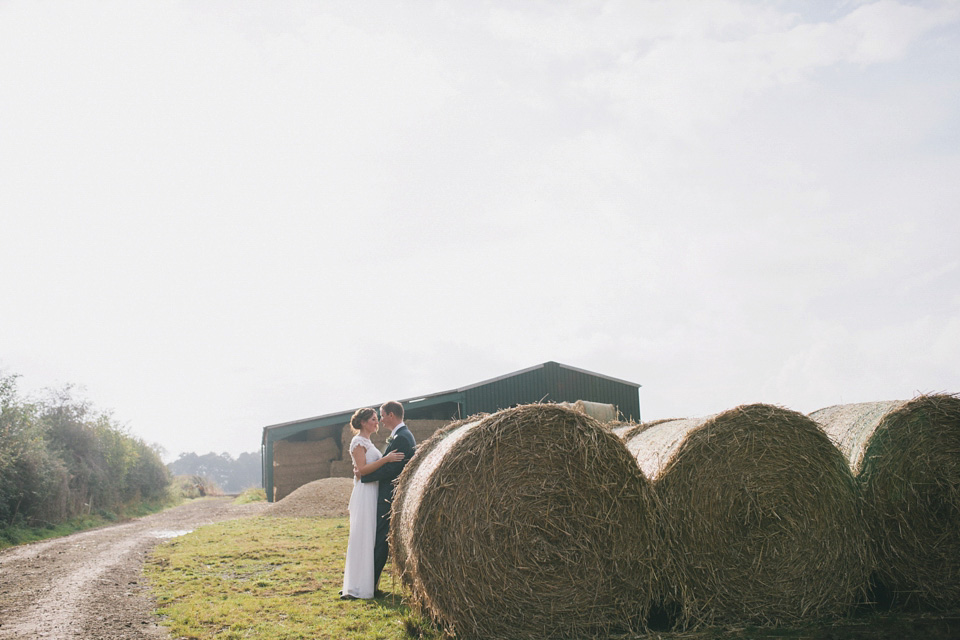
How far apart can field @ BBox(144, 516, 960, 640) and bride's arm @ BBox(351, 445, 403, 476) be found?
1.15 meters

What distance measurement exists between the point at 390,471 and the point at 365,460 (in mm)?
297

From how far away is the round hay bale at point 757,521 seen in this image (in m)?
5.10

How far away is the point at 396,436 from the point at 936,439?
15.8ft

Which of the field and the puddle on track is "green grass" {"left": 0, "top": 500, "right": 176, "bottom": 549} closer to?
the puddle on track

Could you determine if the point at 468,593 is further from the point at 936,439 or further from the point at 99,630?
the point at 936,439

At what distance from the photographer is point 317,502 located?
17.0m

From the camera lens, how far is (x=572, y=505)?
16.2ft

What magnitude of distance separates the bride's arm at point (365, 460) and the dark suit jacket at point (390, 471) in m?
0.05

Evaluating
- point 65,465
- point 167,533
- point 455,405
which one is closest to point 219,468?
point 65,465

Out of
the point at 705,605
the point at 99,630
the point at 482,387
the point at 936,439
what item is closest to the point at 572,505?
the point at 705,605

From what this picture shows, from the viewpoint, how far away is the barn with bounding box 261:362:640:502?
20.2 meters

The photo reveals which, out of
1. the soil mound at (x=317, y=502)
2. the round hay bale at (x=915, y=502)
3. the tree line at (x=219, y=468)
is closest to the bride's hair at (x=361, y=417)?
the round hay bale at (x=915, y=502)

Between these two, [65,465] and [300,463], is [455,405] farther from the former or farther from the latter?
[65,465]

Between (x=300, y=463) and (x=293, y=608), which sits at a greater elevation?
(x=300, y=463)
